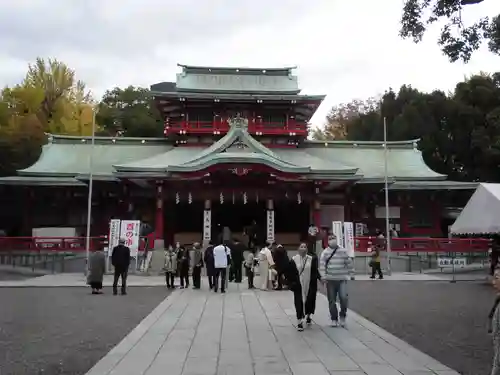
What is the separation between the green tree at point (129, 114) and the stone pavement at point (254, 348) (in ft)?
132

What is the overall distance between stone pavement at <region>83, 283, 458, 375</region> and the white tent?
300 inches

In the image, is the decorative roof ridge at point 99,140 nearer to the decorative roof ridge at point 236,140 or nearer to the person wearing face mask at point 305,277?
the decorative roof ridge at point 236,140

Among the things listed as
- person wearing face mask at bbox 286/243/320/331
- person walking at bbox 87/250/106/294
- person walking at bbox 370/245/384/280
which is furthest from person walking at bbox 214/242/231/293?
person walking at bbox 370/245/384/280

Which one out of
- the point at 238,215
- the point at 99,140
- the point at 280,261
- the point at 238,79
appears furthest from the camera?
the point at 238,79

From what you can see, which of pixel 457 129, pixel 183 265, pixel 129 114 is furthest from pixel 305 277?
pixel 129 114

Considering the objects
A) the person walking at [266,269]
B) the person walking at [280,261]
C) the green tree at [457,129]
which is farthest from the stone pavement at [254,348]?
the green tree at [457,129]

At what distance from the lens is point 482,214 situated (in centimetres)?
1716

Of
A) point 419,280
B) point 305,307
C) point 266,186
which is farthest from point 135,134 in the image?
point 305,307

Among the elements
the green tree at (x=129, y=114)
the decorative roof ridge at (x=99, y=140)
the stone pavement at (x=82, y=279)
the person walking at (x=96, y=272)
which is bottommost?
the stone pavement at (x=82, y=279)

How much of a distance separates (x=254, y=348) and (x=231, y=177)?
19782mm

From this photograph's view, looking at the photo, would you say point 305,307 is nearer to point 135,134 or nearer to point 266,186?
point 266,186

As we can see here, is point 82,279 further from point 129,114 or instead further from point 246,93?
point 129,114

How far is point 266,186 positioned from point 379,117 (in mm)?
24504

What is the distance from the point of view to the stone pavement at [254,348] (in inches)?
265
